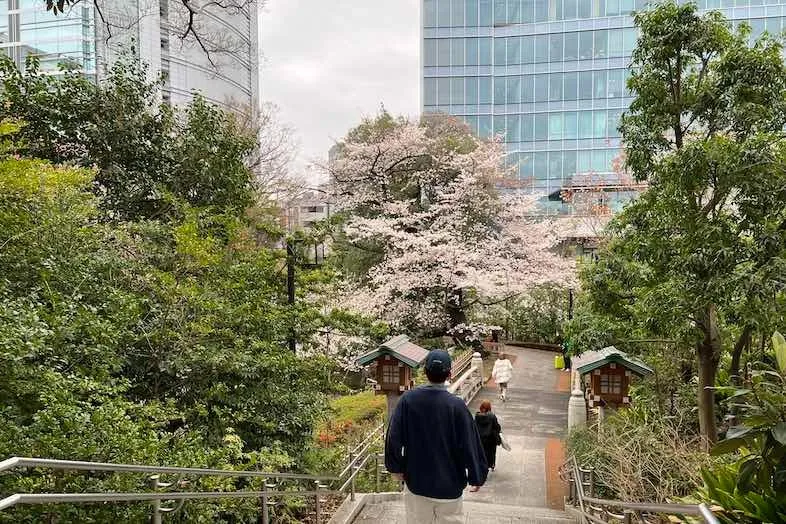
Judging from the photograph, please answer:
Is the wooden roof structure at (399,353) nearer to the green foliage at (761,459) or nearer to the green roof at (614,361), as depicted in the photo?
the green roof at (614,361)

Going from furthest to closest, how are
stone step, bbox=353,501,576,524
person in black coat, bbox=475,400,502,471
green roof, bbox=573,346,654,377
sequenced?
1. green roof, bbox=573,346,654,377
2. person in black coat, bbox=475,400,502,471
3. stone step, bbox=353,501,576,524

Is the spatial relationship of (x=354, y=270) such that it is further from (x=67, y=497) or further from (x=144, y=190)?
(x=67, y=497)

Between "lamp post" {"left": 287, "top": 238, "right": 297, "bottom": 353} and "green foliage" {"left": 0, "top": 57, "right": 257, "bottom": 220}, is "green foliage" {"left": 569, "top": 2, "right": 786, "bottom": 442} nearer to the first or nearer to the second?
"lamp post" {"left": 287, "top": 238, "right": 297, "bottom": 353}

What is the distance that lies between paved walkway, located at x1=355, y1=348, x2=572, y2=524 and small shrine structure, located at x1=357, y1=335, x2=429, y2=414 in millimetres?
1805

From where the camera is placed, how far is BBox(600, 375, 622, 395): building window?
26.8 ft

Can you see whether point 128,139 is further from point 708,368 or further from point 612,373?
point 708,368

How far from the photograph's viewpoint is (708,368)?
6691 mm

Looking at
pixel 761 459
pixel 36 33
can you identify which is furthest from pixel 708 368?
pixel 36 33

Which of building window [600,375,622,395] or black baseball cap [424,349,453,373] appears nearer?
black baseball cap [424,349,453,373]

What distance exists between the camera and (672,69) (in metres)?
6.26

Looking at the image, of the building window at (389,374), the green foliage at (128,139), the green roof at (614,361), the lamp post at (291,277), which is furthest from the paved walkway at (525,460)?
the green foliage at (128,139)

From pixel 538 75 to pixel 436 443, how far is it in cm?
4309

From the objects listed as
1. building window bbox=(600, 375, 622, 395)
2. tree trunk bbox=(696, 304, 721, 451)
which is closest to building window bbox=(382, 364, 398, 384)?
building window bbox=(600, 375, 622, 395)

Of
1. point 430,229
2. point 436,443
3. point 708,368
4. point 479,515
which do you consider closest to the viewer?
point 436,443
